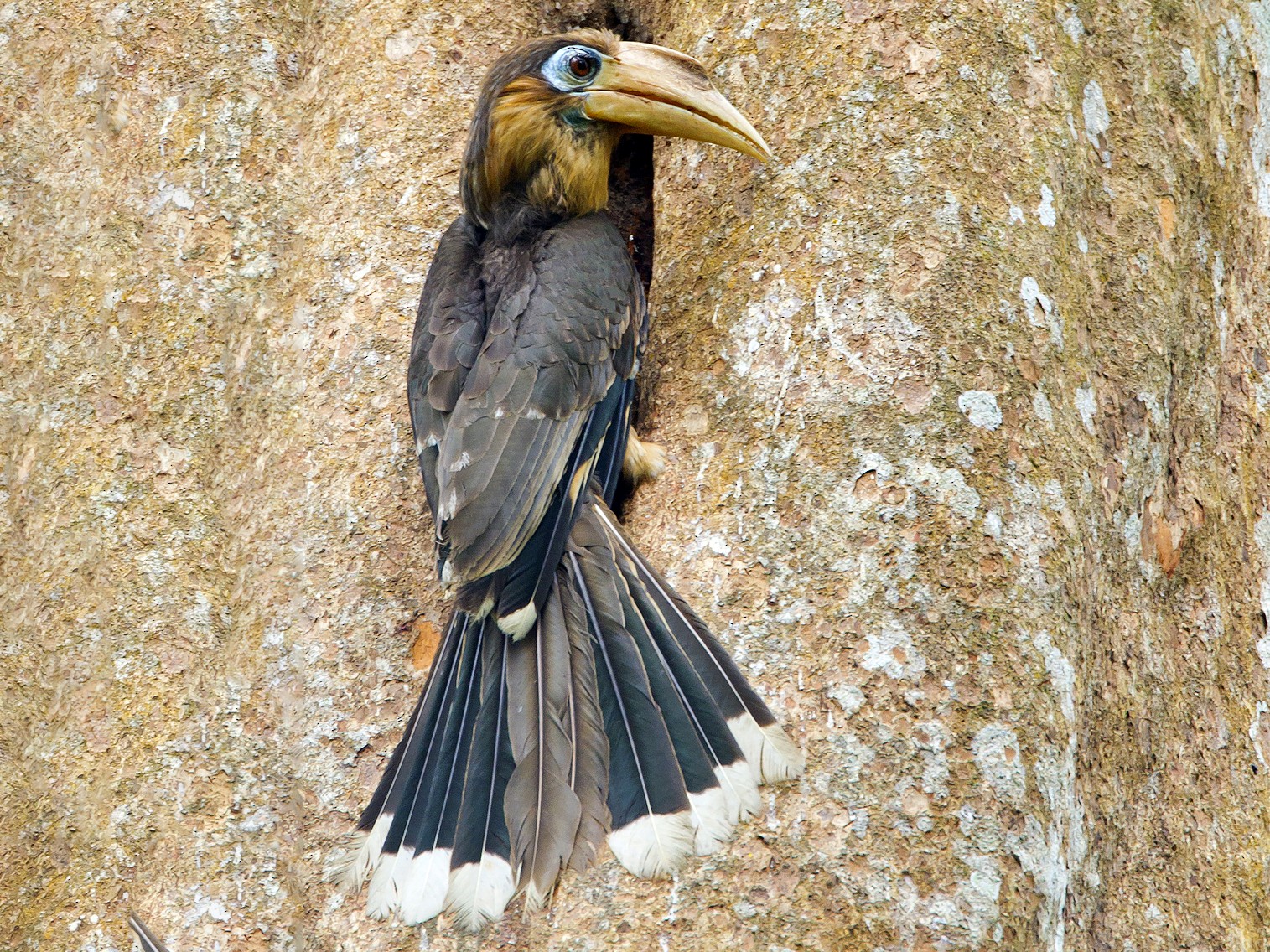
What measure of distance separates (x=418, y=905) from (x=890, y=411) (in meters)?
1.60

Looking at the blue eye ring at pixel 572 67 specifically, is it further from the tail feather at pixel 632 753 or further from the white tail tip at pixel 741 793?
the white tail tip at pixel 741 793

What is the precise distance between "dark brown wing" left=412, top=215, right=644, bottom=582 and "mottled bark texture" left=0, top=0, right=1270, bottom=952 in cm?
21

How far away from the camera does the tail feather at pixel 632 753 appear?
9.88 feet

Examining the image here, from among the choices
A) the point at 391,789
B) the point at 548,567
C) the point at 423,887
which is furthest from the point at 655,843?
the point at 548,567

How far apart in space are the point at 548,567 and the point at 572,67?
1.55m

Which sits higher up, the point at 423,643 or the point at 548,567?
the point at 548,567

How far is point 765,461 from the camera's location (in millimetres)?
3422

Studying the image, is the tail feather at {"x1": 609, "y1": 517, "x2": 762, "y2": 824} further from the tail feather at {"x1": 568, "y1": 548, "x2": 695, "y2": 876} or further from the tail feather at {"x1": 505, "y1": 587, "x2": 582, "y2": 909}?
the tail feather at {"x1": 505, "y1": 587, "x2": 582, "y2": 909}

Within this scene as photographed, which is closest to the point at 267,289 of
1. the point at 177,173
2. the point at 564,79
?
the point at 177,173

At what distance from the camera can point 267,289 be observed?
4160 mm

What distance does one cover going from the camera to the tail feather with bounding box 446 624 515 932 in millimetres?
3123

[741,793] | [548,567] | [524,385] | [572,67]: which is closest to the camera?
[741,793]

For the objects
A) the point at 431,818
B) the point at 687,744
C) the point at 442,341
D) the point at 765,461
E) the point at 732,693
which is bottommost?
the point at 431,818

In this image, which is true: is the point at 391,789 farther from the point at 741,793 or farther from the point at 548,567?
the point at 741,793
